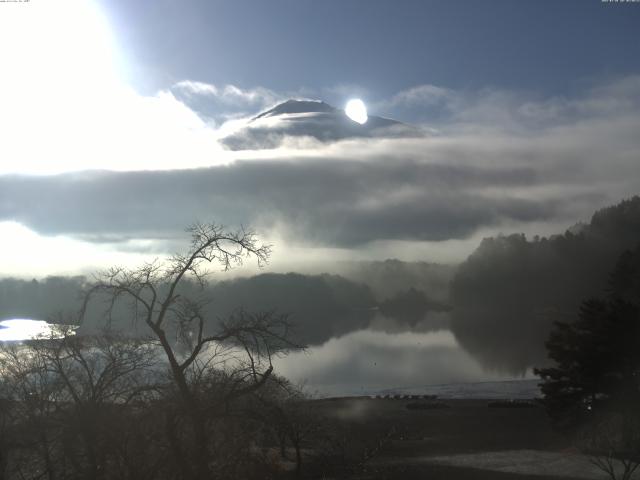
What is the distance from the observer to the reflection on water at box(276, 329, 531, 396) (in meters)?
77.9

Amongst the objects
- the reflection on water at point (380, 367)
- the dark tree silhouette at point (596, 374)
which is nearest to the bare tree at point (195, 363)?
the dark tree silhouette at point (596, 374)

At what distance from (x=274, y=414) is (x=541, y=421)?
38242 mm

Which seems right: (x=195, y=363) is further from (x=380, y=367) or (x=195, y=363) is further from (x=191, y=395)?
(x=380, y=367)

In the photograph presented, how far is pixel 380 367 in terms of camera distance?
320 ft

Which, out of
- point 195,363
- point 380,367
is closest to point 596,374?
point 195,363

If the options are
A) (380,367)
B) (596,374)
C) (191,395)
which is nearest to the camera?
(191,395)

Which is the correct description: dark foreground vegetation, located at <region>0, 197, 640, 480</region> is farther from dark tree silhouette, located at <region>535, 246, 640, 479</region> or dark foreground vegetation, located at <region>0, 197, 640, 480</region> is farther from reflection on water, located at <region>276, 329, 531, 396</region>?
reflection on water, located at <region>276, 329, 531, 396</region>

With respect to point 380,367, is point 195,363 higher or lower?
higher

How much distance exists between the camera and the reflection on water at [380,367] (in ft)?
256

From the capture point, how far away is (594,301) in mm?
32469

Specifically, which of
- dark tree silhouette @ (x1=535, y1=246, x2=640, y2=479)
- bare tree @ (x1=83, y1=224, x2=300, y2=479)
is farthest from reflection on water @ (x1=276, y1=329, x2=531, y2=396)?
bare tree @ (x1=83, y1=224, x2=300, y2=479)

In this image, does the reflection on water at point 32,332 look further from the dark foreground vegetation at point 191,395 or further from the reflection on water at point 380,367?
the reflection on water at point 380,367

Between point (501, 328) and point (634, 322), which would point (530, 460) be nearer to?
point (634, 322)

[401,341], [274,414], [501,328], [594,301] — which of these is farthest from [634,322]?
[501,328]
